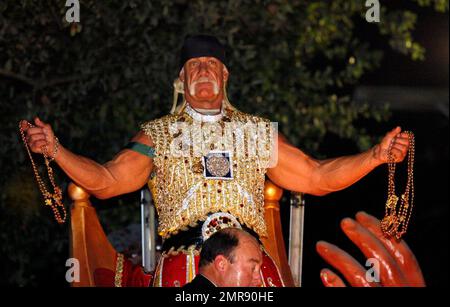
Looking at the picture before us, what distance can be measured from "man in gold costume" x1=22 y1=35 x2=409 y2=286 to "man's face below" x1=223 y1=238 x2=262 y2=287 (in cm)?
90

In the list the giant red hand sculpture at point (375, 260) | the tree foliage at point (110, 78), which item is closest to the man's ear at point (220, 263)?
the giant red hand sculpture at point (375, 260)

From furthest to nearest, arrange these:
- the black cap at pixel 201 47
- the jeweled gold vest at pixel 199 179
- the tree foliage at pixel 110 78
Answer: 1. the tree foliage at pixel 110 78
2. the black cap at pixel 201 47
3. the jeweled gold vest at pixel 199 179

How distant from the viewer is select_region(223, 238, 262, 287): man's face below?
5.14m

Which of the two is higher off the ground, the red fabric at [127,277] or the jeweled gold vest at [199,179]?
the jeweled gold vest at [199,179]

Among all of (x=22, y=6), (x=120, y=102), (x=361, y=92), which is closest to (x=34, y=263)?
(x=120, y=102)

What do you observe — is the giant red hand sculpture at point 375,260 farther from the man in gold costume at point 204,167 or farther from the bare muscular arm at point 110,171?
the bare muscular arm at point 110,171

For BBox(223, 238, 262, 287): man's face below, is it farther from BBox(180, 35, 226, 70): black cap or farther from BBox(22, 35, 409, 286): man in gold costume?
BBox(180, 35, 226, 70): black cap

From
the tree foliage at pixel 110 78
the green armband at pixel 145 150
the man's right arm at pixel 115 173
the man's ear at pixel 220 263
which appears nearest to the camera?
the man's ear at pixel 220 263

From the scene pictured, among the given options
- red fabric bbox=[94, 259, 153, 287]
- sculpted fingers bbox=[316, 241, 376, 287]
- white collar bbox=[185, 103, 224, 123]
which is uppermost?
white collar bbox=[185, 103, 224, 123]

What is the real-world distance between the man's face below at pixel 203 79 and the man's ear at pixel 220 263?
1.57 metres

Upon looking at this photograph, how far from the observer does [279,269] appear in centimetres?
655

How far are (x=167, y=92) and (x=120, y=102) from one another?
15.6 inches

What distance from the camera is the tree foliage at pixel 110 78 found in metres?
8.76

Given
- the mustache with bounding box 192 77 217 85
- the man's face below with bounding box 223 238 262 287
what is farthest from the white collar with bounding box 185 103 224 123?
the man's face below with bounding box 223 238 262 287
